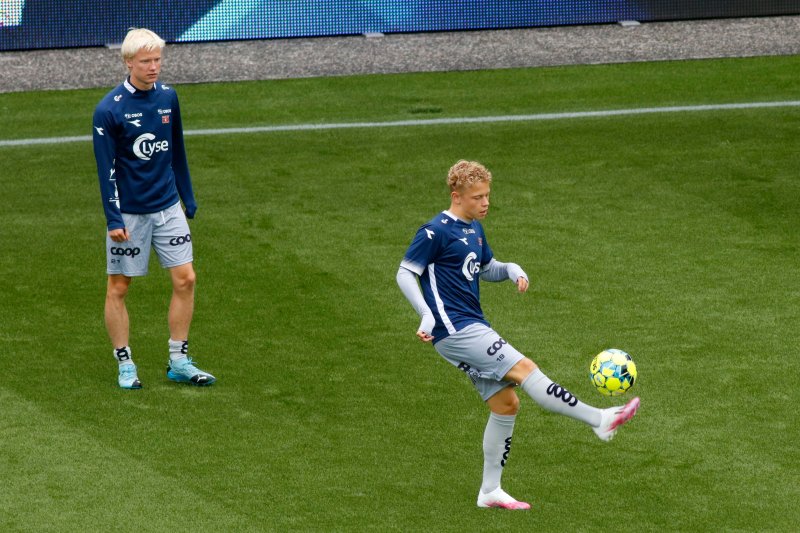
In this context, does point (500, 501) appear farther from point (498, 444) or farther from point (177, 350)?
point (177, 350)

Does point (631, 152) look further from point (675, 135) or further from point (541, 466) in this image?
point (541, 466)

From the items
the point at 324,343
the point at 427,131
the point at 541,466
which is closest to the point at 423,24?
the point at 427,131

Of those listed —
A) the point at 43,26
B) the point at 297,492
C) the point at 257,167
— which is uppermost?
the point at 43,26

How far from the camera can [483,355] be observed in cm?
770

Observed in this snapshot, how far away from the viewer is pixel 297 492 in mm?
8125

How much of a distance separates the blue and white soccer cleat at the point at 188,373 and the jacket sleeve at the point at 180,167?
106 cm

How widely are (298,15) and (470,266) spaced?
12.3 metres

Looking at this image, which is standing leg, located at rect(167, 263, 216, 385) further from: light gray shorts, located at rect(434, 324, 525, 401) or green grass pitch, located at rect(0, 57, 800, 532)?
light gray shorts, located at rect(434, 324, 525, 401)

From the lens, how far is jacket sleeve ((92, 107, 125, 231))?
933 centimetres

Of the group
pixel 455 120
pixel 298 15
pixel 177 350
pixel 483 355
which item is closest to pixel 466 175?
pixel 483 355

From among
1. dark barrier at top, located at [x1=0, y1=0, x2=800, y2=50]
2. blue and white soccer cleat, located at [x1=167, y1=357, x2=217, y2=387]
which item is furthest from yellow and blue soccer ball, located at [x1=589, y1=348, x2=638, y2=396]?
dark barrier at top, located at [x1=0, y1=0, x2=800, y2=50]

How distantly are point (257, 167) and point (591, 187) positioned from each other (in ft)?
12.1

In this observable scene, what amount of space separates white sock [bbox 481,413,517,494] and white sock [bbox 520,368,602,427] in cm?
26

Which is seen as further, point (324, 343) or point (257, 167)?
point (257, 167)
